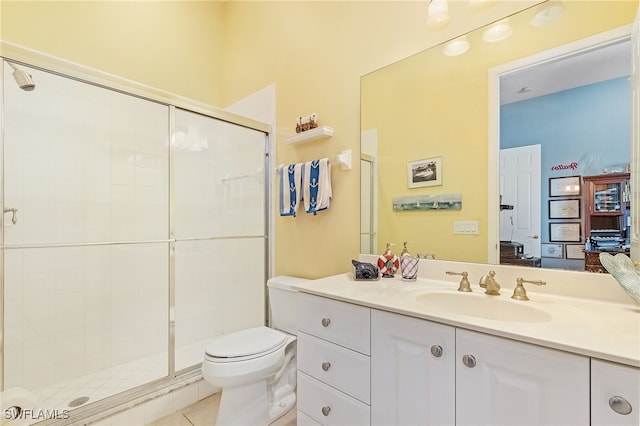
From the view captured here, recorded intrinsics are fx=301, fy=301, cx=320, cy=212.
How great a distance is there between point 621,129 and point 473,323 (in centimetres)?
92

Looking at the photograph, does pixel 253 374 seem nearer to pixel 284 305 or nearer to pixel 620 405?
pixel 284 305

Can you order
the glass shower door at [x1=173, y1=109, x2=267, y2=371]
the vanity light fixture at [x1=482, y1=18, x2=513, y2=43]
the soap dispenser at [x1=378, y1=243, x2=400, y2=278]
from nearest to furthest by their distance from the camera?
the vanity light fixture at [x1=482, y1=18, x2=513, y2=43] < the soap dispenser at [x1=378, y1=243, x2=400, y2=278] < the glass shower door at [x1=173, y1=109, x2=267, y2=371]

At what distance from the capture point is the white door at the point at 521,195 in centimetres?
126

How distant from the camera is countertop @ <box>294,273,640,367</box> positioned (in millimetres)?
721

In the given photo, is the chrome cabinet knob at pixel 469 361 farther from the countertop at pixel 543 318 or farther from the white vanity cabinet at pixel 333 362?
the white vanity cabinet at pixel 333 362

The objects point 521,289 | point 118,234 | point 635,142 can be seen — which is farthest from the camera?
point 118,234

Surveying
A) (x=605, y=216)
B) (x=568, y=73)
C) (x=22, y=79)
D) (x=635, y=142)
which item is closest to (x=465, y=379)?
(x=605, y=216)

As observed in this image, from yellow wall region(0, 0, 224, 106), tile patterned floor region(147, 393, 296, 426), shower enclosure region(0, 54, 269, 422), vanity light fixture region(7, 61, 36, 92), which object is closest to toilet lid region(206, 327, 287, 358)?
tile patterned floor region(147, 393, 296, 426)

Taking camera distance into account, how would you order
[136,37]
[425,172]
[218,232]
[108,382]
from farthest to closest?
1. [218,232]
2. [136,37]
3. [108,382]
4. [425,172]

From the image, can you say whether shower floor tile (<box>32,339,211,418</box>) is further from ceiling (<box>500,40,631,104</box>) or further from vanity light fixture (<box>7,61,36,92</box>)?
ceiling (<box>500,40,631,104</box>)

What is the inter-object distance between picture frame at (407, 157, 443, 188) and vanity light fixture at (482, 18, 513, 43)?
0.58 metres

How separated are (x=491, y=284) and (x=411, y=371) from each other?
0.51m

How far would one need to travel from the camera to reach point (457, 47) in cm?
149

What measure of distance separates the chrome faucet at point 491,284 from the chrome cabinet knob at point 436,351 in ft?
1.46
